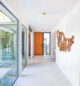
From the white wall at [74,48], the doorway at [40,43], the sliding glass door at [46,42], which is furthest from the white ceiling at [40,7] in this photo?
the doorway at [40,43]

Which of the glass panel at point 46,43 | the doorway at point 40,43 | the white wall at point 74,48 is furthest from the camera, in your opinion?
the doorway at point 40,43

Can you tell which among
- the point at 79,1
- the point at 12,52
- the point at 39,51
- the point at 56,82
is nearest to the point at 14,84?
the point at 12,52

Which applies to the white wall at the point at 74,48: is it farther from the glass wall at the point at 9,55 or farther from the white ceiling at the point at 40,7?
the glass wall at the point at 9,55

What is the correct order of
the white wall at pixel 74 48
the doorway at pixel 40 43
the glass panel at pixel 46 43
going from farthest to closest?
the doorway at pixel 40 43
the glass panel at pixel 46 43
the white wall at pixel 74 48

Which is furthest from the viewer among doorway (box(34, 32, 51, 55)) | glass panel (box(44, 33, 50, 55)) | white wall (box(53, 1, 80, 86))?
doorway (box(34, 32, 51, 55))

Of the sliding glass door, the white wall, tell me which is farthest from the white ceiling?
the sliding glass door

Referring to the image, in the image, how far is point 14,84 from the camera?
276 cm

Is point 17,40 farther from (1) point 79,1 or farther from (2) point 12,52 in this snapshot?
(1) point 79,1

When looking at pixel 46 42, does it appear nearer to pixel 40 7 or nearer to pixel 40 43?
pixel 40 43

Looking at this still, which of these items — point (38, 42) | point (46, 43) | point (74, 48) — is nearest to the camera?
point (74, 48)

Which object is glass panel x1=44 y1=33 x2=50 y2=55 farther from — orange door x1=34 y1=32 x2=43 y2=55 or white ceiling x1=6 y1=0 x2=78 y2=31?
white ceiling x1=6 y1=0 x2=78 y2=31

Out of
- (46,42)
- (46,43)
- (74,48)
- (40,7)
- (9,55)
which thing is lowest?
(9,55)

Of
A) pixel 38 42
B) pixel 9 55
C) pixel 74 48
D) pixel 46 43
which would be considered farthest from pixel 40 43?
pixel 74 48

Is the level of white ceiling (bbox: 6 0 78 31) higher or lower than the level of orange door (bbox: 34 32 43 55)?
higher
